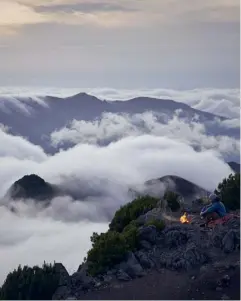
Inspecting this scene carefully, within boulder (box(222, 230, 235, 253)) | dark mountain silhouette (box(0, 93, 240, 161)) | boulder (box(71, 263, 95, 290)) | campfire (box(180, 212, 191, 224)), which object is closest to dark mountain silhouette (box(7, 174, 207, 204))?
dark mountain silhouette (box(0, 93, 240, 161))

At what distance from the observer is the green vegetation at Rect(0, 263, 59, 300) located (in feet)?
49.4

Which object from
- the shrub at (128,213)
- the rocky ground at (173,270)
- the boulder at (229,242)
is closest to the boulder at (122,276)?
the rocky ground at (173,270)

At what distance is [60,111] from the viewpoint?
10594 cm

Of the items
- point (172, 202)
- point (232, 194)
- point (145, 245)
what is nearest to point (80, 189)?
point (172, 202)

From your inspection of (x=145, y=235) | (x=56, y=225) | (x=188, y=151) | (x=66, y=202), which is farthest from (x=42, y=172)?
(x=145, y=235)

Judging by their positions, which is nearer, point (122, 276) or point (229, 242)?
point (122, 276)

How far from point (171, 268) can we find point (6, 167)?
7680 cm

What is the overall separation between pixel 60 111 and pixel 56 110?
1.82m

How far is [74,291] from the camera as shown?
15.1 m

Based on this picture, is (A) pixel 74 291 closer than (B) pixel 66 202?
Yes

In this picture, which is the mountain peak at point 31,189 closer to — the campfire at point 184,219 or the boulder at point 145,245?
the campfire at point 184,219

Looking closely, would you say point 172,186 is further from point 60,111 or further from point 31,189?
point 60,111

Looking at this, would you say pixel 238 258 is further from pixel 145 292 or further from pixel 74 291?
pixel 74 291

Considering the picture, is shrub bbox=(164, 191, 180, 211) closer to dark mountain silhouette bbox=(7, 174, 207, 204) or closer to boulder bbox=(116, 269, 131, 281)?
boulder bbox=(116, 269, 131, 281)
